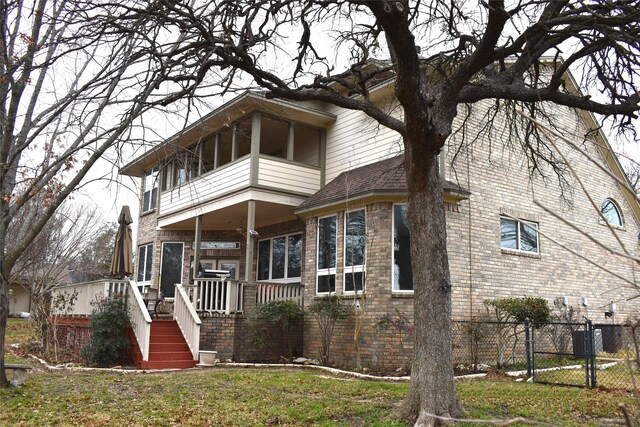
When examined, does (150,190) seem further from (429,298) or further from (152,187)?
(429,298)

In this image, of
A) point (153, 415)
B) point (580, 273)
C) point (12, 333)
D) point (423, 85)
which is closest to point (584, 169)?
point (580, 273)

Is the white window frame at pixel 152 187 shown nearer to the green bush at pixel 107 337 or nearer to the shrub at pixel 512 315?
the green bush at pixel 107 337

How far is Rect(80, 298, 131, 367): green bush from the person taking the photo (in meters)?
13.3

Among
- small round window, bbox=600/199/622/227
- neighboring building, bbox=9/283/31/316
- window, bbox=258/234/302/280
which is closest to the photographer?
window, bbox=258/234/302/280

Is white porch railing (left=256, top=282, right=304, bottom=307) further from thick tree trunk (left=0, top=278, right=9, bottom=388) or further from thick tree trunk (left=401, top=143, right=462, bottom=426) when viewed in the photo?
thick tree trunk (left=401, top=143, right=462, bottom=426)

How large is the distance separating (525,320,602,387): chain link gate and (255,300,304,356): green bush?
5623 mm

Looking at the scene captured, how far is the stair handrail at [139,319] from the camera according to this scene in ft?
43.0

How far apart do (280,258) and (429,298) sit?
11893 millimetres

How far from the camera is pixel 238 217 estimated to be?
61.4ft

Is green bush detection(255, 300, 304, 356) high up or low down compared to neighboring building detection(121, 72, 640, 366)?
down

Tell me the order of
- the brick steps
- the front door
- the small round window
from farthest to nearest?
the front door → the small round window → the brick steps

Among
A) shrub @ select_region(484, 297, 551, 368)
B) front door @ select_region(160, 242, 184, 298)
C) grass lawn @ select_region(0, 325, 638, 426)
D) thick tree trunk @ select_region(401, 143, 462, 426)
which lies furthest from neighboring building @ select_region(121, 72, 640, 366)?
thick tree trunk @ select_region(401, 143, 462, 426)

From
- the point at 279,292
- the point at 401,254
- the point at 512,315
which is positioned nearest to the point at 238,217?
the point at 279,292

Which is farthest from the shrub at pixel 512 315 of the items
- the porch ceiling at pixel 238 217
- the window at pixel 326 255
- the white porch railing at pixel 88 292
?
the white porch railing at pixel 88 292
